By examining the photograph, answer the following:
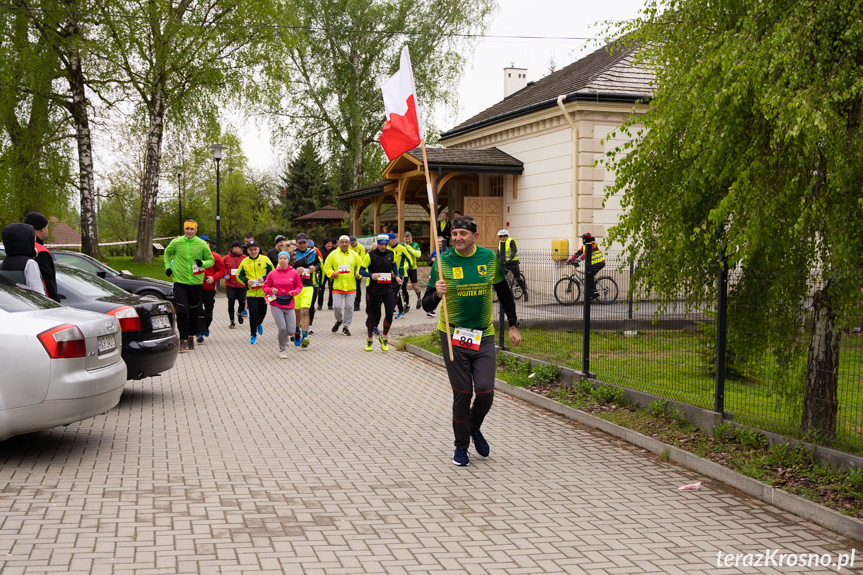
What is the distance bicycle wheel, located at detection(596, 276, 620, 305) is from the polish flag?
329cm

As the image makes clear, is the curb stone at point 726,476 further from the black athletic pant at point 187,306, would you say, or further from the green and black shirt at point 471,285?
the black athletic pant at point 187,306

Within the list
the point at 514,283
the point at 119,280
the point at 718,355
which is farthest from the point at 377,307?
the point at 718,355

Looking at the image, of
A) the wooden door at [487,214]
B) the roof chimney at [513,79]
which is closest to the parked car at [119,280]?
the wooden door at [487,214]

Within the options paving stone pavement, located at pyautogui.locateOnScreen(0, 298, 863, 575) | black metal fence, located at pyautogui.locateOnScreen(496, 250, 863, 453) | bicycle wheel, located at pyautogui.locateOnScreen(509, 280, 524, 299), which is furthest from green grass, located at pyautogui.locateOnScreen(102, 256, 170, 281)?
black metal fence, located at pyautogui.locateOnScreen(496, 250, 863, 453)

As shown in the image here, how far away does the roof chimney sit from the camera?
120 feet

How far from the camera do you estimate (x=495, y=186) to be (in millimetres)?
28094

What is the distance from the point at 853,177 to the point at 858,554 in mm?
2719

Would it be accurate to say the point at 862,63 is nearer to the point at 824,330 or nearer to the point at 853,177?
the point at 853,177

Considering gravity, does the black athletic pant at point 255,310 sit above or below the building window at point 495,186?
below

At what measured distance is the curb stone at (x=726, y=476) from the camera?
5.46 m

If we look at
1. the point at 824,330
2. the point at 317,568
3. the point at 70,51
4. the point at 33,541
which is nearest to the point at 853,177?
the point at 824,330

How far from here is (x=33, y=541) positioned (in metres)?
4.79

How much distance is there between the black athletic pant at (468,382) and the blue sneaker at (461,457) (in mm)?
36

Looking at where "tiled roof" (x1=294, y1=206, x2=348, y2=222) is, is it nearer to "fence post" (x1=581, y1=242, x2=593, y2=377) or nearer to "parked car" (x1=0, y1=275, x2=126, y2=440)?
"fence post" (x1=581, y1=242, x2=593, y2=377)
